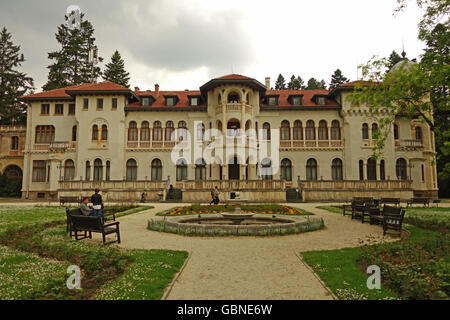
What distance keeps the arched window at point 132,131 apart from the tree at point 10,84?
73.5 ft

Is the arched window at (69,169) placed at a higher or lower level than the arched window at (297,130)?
lower

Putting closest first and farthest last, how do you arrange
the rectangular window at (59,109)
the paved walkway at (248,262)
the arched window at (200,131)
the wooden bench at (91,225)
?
1. the paved walkway at (248,262)
2. the wooden bench at (91,225)
3. the arched window at (200,131)
4. the rectangular window at (59,109)

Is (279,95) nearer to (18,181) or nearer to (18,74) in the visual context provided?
(18,181)

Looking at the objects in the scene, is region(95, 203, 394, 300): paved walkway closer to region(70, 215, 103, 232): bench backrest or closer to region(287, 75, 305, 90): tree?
region(70, 215, 103, 232): bench backrest

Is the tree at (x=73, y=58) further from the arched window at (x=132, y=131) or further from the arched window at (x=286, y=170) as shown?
the arched window at (x=286, y=170)

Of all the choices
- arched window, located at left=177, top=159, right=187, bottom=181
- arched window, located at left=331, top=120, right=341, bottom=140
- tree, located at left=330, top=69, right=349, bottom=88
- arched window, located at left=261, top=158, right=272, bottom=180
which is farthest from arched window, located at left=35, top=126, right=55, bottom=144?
tree, located at left=330, top=69, right=349, bottom=88

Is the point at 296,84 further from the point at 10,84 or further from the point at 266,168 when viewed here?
the point at 10,84

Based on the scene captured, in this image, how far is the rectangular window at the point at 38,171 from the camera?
3691cm

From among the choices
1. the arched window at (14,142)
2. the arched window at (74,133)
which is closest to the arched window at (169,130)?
the arched window at (74,133)

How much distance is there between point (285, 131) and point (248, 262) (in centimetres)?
3108

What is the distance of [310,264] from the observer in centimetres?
704

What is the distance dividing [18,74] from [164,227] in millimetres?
53594

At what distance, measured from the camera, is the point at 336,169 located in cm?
3625

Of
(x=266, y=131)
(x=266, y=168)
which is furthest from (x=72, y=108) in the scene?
(x=266, y=168)
